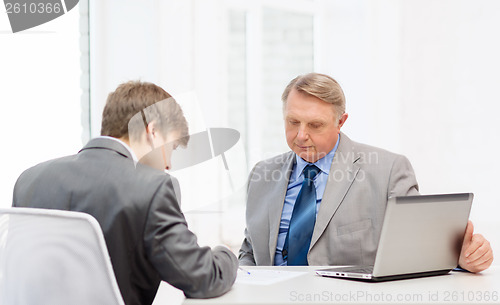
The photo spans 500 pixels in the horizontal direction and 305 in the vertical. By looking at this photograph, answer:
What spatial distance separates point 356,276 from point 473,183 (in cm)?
233

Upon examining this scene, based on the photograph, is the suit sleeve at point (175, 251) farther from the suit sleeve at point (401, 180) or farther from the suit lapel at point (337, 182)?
the suit sleeve at point (401, 180)

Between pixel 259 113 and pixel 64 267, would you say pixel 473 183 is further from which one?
pixel 64 267

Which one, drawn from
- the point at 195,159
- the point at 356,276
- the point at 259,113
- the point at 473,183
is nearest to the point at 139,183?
the point at 356,276

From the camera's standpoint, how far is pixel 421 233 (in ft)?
4.57

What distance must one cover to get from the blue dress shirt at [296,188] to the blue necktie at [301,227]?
0.03m

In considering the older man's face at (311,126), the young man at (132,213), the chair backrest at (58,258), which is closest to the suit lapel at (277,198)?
the older man's face at (311,126)

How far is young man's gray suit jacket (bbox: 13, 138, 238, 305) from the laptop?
1.24 feet

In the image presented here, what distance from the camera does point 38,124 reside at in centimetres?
230

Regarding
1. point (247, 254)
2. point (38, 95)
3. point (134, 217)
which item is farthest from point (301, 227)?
point (38, 95)

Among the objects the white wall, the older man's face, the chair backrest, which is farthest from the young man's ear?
the white wall

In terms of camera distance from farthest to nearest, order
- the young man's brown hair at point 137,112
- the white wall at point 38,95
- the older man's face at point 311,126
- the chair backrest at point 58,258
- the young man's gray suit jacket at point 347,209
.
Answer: the white wall at point 38,95 → the older man's face at point 311,126 → the young man's gray suit jacket at point 347,209 → the young man's brown hair at point 137,112 → the chair backrest at point 58,258

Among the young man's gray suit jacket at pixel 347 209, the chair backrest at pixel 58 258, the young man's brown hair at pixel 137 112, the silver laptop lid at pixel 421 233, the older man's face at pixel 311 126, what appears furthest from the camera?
the older man's face at pixel 311 126

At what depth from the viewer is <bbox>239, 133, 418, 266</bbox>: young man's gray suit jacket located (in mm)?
1974

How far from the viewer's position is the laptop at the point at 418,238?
52.7 inches
